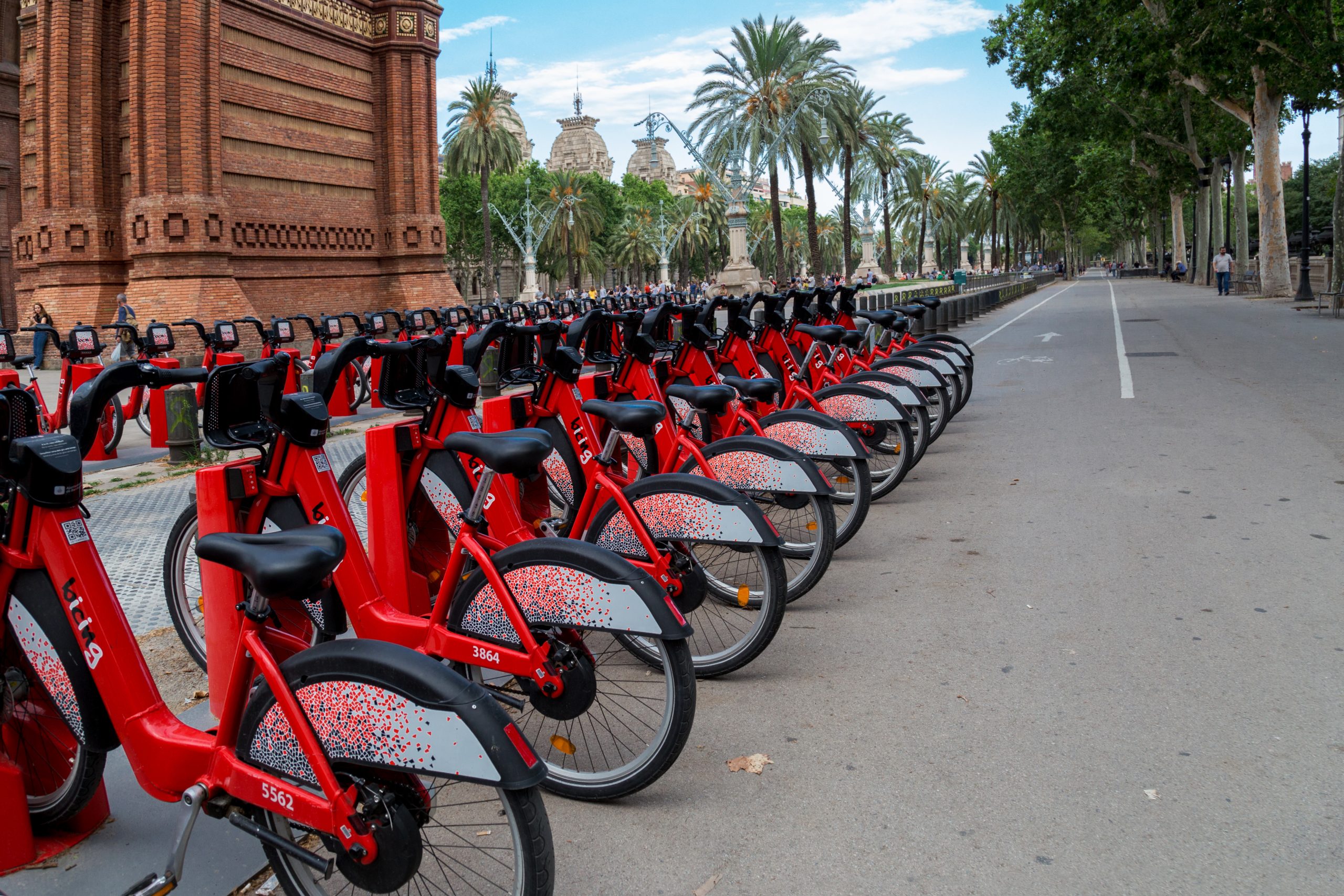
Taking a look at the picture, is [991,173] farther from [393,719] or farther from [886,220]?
[393,719]

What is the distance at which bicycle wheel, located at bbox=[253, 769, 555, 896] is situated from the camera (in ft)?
7.68

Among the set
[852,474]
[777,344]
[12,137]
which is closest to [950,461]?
[777,344]

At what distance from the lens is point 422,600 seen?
14.2ft

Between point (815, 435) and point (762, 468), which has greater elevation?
point (815, 435)

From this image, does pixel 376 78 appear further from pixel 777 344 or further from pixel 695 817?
pixel 695 817

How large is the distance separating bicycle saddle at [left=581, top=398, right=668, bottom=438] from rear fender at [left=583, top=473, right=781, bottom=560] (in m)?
0.22

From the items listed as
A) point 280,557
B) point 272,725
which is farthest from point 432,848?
point 280,557

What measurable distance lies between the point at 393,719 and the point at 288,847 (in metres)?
0.45

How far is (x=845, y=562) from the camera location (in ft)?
19.9

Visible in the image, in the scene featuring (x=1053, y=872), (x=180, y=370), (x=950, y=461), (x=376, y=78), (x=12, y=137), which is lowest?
(x=1053, y=872)

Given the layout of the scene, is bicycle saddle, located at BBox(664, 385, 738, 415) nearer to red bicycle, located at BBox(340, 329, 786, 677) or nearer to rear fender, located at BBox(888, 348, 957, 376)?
red bicycle, located at BBox(340, 329, 786, 677)

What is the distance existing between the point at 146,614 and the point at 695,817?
3.38 meters

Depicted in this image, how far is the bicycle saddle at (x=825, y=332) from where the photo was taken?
27.0 ft

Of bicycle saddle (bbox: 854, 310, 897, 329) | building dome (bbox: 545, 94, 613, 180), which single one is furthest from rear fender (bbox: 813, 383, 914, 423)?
building dome (bbox: 545, 94, 613, 180)
